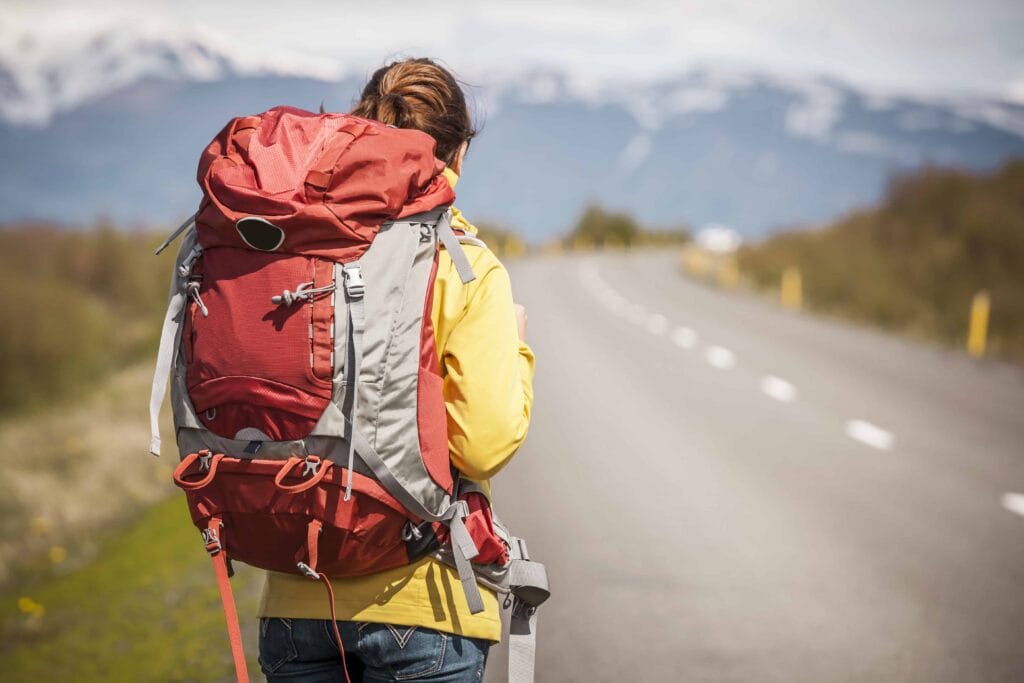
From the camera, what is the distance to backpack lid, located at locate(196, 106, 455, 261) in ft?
5.15

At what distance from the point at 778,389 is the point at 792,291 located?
543 inches

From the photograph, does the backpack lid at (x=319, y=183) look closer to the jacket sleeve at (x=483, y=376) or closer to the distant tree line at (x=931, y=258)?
the jacket sleeve at (x=483, y=376)

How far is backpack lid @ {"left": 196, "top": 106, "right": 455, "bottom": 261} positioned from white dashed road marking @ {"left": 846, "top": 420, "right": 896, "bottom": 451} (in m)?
7.23

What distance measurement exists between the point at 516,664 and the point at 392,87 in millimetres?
1210

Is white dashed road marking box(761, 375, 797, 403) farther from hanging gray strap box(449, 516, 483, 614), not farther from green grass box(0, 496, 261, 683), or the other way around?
hanging gray strap box(449, 516, 483, 614)

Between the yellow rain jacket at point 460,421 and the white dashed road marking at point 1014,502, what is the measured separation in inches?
221

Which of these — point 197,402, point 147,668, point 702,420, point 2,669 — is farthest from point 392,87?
point 702,420

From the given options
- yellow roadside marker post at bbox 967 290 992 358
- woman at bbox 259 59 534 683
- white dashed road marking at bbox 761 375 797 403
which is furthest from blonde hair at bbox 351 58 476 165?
yellow roadside marker post at bbox 967 290 992 358

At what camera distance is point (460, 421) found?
167cm

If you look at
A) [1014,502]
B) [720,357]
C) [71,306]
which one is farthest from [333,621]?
[71,306]

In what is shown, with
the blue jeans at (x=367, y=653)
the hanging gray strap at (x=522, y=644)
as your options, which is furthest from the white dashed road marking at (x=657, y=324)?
the blue jeans at (x=367, y=653)

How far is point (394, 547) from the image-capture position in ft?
5.54

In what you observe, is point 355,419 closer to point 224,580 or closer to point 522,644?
point 224,580

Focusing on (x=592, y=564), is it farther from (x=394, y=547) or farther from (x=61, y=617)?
(x=394, y=547)
